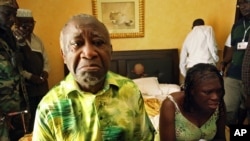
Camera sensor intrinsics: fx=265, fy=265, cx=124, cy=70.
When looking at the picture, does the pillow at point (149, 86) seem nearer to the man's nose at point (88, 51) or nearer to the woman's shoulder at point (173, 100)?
the woman's shoulder at point (173, 100)

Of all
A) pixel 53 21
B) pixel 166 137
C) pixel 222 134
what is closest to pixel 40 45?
pixel 53 21

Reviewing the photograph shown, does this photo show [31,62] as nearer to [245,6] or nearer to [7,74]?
[7,74]

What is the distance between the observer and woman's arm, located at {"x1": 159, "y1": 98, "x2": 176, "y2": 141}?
1.33 m

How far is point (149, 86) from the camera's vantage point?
3117mm

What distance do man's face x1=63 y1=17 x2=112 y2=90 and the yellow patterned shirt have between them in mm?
51

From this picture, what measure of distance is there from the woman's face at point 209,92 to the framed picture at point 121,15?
2238 mm

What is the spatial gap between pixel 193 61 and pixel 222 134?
1705 mm

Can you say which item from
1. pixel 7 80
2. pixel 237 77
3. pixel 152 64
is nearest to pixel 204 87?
pixel 7 80

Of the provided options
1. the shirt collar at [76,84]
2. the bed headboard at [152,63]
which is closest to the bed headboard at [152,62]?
the bed headboard at [152,63]

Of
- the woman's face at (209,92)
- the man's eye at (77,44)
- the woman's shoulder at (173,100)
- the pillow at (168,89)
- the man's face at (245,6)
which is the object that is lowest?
the pillow at (168,89)

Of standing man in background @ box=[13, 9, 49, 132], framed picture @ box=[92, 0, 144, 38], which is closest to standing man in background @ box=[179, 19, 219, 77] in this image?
framed picture @ box=[92, 0, 144, 38]

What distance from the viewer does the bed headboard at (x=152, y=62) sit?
11.2 ft

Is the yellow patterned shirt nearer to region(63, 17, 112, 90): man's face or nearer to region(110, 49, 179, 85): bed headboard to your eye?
region(63, 17, 112, 90): man's face

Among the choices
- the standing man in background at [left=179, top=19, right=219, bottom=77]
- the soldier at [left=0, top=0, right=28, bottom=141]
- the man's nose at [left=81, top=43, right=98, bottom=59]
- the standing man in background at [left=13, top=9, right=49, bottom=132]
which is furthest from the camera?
the standing man in background at [left=179, top=19, right=219, bottom=77]
